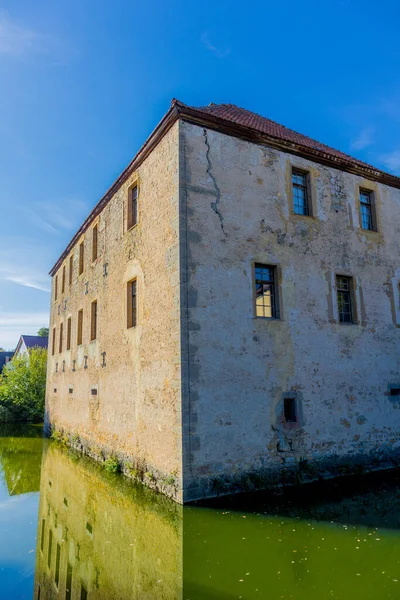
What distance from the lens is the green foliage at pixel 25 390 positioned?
85.4 ft

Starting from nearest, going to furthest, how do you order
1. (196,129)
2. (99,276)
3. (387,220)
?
(196,129)
(387,220)
(99,276)

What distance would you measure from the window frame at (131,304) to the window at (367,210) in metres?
6.70

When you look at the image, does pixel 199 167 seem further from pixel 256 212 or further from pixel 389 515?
pixel 389 515

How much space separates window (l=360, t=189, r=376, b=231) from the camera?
12.0 metres

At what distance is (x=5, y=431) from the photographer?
2223cm

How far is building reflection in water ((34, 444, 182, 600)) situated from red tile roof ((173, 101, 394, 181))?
8.13m

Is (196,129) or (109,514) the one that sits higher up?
(196,129)

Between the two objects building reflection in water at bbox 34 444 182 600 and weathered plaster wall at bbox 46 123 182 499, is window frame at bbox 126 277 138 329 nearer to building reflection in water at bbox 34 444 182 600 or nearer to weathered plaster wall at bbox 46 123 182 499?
weathered plaster wall at bbox 46 123 182 499

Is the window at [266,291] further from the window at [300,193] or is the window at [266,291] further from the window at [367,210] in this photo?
the window at [367,210]

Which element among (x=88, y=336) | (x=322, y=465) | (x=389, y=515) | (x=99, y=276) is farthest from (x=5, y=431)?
(x=389, y=515)

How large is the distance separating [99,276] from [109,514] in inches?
309

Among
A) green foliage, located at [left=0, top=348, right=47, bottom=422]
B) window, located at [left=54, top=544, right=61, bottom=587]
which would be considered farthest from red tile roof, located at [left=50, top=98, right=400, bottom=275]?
green foliage, located at [left=0, top=348, right=47, bottom=422]

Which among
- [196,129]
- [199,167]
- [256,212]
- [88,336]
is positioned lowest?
[88,336]

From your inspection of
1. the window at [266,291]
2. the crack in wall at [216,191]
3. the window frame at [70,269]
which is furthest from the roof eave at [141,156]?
the window at [266,291]
